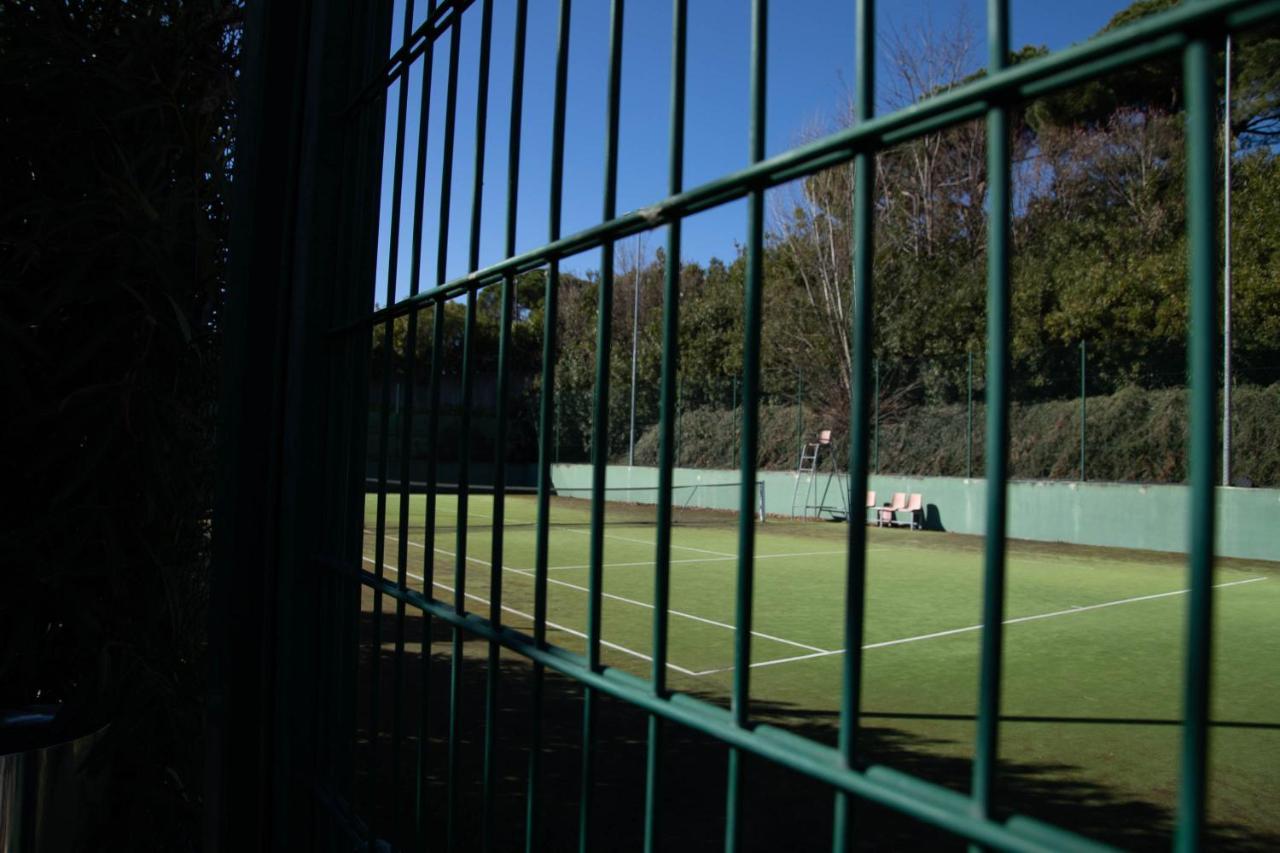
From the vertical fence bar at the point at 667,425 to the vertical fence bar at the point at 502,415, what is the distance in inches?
15.9

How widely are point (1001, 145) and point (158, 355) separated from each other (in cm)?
235

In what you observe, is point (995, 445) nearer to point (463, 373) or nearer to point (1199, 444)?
point (1199, 444)

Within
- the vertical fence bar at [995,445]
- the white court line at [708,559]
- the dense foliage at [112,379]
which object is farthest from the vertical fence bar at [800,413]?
the vertical fence bar at [995,445]

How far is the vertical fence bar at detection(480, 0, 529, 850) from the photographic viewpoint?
1427 mm

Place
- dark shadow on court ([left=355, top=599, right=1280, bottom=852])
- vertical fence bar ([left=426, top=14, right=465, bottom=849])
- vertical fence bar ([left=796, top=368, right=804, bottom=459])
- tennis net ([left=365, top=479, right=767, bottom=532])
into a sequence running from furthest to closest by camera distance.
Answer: vertical fence bar ([left=796, top=368, right=804, bottom=459])
tennis net ([left=365, top=479, right=767, bottom=532])
dark shadow on court ([left=355, top=599, right=1280, bottom=852])
vertical fence bar ([left=426, top=14, right=465, bottom=849])

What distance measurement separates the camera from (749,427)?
1013 millimetres

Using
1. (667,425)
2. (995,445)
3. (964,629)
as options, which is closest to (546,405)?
(667,425)

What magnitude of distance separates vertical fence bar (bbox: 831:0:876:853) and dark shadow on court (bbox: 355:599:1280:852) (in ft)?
7.82

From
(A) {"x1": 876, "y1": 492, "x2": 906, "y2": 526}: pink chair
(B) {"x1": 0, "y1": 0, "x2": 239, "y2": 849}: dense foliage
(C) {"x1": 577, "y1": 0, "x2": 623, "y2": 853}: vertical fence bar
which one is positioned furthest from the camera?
(A) {"x1": 876, "y1": 492, "x2": 906, "y2": 526}: pink chair

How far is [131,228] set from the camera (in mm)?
2352

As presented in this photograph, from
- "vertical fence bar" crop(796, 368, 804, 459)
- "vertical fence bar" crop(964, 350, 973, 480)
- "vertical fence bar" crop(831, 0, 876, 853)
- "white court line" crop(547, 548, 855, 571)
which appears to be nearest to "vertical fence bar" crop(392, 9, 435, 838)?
"vertical fence bar" crop(831, 0, 876, 853)

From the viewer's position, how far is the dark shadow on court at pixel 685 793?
12.0ft

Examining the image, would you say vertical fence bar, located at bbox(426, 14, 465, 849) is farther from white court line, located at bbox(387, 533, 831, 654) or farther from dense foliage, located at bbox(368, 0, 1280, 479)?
dense foliage, located at bbox(368, 0, 1280, 479)

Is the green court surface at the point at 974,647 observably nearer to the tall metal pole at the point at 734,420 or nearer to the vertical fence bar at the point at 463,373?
the vertical fence bar at the point at 463,373
